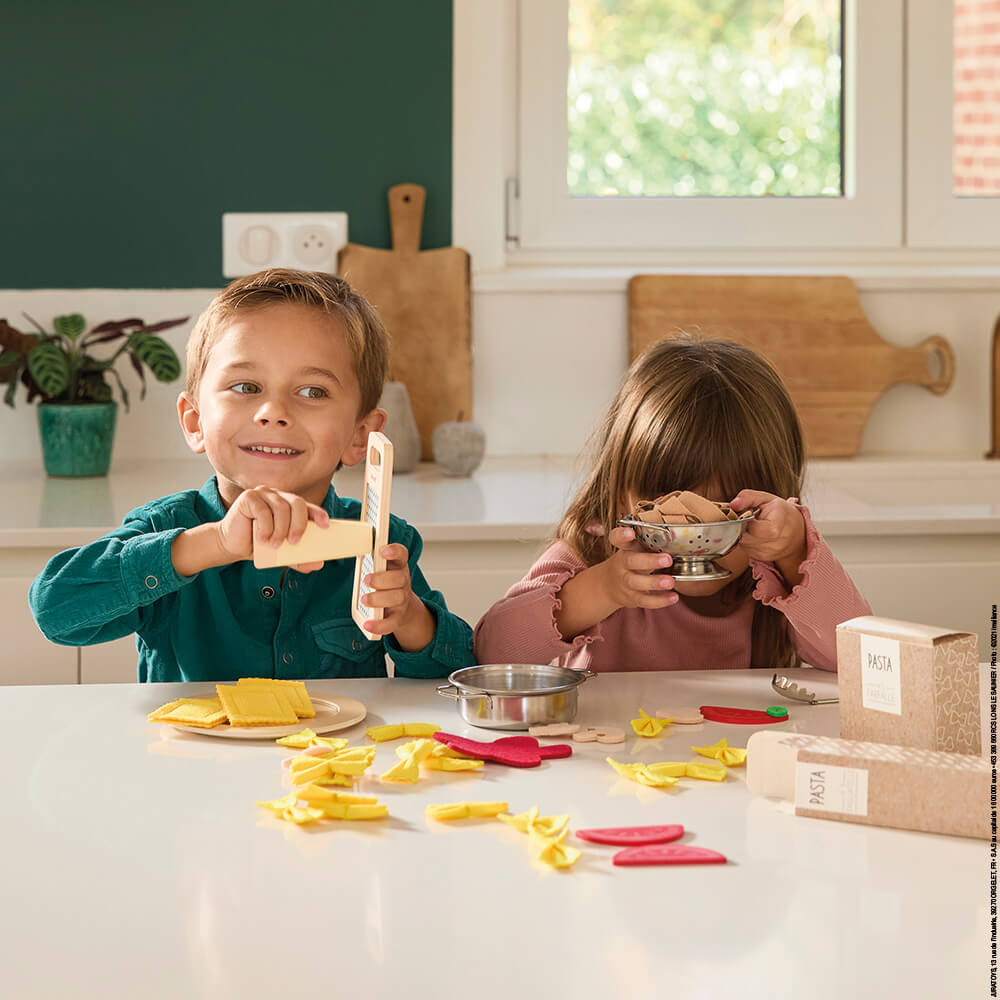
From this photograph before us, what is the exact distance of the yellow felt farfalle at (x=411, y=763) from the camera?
0.91 m

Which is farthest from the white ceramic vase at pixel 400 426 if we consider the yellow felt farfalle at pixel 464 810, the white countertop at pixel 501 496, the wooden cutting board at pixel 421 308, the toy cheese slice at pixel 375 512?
the yellow felt farfalle at pixel 464 810

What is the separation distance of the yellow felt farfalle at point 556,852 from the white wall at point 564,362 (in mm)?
2012

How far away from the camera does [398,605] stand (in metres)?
1.16

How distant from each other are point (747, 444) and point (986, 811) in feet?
2.27

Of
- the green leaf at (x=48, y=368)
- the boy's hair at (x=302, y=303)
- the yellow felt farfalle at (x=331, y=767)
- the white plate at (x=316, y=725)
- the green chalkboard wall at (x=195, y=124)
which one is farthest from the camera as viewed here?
the green chalkboard wall at (x=195, y=124)

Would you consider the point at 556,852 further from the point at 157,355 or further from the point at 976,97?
the point at 976,97

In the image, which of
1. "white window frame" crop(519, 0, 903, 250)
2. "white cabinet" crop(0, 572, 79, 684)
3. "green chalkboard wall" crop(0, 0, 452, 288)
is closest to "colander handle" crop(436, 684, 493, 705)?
"white cabinet" crop(0, 572, 79, 684)

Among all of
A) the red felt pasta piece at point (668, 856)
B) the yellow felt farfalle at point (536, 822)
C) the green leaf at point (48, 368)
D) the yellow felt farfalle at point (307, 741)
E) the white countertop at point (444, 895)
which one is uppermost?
the green leaf at point (48, 368)

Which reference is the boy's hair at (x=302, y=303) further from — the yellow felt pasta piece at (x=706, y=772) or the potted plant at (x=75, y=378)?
the potted plant at (x=75, y=378)

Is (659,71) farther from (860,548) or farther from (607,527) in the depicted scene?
(607,527)

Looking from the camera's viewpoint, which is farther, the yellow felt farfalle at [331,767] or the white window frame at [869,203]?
the white window frame at [869,203]

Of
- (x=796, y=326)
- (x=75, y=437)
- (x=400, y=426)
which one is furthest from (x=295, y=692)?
(x=796, y=326)

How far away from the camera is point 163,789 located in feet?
2.92

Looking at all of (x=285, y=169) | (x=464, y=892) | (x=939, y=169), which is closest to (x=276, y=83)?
(x=285, y=169)
